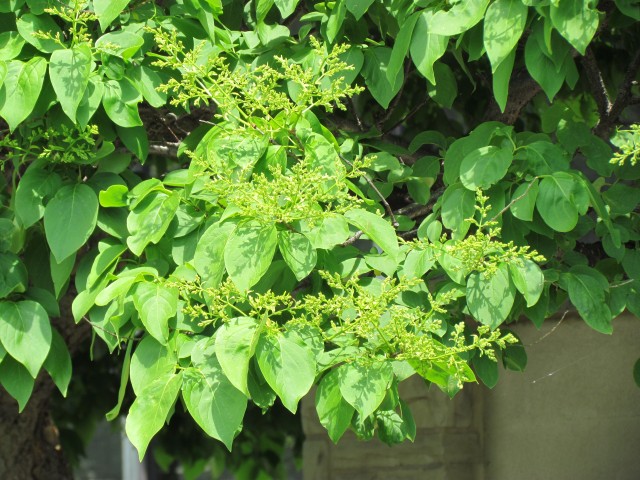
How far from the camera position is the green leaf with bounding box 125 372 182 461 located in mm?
1973

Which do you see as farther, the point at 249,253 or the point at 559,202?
the point at 559,202

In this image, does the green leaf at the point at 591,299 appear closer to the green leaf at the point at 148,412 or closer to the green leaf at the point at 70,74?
the green leaf at the point at 148,412

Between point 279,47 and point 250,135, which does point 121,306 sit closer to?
point 250,135

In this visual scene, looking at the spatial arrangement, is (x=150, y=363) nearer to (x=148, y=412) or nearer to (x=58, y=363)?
(x=148, y=412)

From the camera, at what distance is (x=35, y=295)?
234cm

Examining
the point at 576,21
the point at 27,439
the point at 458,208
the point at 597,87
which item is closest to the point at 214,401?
the point at 458,208

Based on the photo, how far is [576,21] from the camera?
1.96m

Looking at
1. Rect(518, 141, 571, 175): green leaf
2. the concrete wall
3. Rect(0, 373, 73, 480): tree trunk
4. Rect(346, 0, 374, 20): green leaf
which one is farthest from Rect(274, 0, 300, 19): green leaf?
Rect(0, 373, 73, 480): tree trunk

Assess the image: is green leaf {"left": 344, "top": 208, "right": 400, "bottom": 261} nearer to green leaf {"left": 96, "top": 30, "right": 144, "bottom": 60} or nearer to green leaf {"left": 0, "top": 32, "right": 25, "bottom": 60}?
green leaf {"left": 96, "top": 30, "right": 144, "bottom": 60}

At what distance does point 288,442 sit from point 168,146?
331 centimetres

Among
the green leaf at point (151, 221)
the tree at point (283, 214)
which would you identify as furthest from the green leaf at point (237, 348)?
the green leaf at point (151, 221)

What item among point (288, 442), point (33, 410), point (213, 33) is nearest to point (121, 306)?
point (213, 33)

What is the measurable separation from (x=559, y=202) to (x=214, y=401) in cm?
77

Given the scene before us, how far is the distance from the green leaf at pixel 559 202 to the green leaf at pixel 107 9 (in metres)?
0.91
